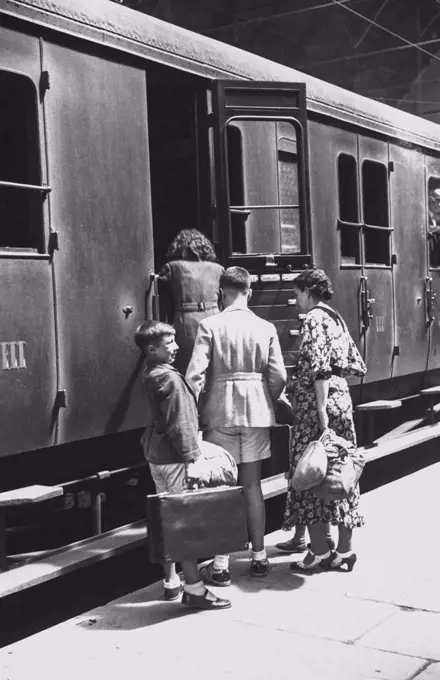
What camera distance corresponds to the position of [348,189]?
8234mm

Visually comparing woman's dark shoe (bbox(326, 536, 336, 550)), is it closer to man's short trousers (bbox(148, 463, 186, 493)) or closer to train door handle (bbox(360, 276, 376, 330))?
man's short trousers (bbox(148, 463, 186, 493))

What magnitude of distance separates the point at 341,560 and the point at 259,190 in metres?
2.70

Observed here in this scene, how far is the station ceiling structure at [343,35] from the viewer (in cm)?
2025

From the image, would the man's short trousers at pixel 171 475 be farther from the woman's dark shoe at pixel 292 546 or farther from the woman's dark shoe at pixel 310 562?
the woman's dark shoe at pixel 292 546

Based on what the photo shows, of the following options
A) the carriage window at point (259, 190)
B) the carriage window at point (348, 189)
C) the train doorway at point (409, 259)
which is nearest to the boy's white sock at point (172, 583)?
the carriage window at point (259, 190)

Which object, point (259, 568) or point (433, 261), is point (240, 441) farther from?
point (433, 261)

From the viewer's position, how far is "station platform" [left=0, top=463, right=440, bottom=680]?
395 cm

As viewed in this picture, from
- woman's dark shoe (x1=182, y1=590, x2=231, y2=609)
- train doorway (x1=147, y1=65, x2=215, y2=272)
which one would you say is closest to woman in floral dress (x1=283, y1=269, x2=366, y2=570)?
woman's dark shoe (x1=182, y1=590, x2=231, y2=609)

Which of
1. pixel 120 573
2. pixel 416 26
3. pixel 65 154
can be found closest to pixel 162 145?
pixel 65 154

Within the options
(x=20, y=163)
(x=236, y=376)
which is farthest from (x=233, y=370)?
(x=20, y=163)

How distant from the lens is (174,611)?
15.5 feet

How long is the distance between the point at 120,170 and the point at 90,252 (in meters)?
0.57

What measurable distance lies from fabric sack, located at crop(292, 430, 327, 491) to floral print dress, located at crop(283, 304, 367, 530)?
17 centimetres

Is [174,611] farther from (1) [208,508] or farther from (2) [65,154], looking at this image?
(2) [65,154]
